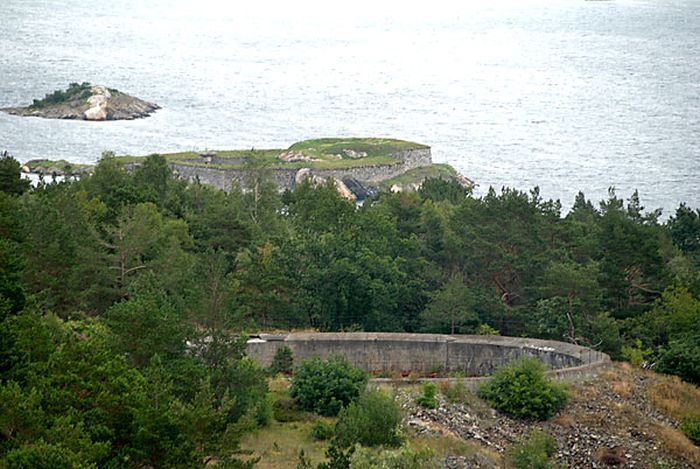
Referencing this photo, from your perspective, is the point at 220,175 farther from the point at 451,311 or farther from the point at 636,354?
the point at 636,354

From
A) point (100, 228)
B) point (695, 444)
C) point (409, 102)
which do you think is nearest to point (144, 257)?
point (100, 228)

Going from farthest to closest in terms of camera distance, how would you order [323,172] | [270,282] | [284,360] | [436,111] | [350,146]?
[436,111]
[350,146]
[323,172]
[270,282]
[284,360]

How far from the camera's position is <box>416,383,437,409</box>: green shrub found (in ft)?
99.2

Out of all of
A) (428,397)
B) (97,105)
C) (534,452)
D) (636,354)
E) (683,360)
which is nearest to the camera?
(534,452)

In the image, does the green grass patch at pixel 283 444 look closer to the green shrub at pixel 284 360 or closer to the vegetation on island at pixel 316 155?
the green shrub at pixel 284 360

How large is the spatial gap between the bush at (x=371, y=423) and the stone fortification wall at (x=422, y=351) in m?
7.79

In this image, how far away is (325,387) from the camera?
1182 inches

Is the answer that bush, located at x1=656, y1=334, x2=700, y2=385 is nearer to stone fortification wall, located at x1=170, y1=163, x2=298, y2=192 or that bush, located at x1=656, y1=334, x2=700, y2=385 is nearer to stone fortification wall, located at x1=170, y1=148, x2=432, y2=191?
stone fortification wall, located at x1=170, y1=148, x2=432, y2=191

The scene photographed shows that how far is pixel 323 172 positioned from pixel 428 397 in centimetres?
7075

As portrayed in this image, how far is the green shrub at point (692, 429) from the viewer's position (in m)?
31.1

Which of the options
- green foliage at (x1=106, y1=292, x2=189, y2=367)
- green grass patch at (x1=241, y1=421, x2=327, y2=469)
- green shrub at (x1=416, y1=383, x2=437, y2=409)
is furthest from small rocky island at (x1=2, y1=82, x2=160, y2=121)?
green foliage at (x1=106, y1=292, x2=189, y2=367)

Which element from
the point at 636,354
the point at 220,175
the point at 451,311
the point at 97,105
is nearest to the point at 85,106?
the point at 97,105

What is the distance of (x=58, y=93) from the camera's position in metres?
131

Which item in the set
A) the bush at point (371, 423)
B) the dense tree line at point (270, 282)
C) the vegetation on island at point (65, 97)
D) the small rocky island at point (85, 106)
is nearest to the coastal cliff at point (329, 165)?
the small rocky island at point (85, 106)
